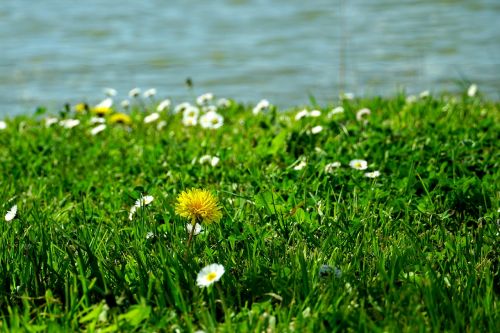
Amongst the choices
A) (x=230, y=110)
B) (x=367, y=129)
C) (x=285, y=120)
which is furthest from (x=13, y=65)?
(x=367, y=129)

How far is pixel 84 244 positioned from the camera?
2738mm

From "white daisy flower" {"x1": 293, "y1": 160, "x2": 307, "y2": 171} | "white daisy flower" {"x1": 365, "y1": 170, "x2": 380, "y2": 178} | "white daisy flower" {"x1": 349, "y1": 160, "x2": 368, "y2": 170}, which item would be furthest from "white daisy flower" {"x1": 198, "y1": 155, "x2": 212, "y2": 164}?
"white daisy flower" {"x1": 365, "y1": 170, "x2": 380, "y2": 178}

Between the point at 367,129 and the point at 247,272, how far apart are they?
194 centimetres

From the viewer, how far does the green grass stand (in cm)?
247

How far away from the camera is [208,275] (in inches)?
98.7

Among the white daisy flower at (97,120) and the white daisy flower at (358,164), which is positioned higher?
the white daisy flower at (358,164)

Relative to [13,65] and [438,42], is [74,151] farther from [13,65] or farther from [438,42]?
[438,42]

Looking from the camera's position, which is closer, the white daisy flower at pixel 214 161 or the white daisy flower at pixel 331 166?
the white daisy flower at pixel 331 166

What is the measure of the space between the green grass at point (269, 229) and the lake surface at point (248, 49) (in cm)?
167

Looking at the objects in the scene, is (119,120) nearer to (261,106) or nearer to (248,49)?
(261,106)

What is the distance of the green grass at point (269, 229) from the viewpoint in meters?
2.47

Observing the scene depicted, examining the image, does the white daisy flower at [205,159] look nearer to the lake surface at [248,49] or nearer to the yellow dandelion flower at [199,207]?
the yellow dandelion flower at [199,207]

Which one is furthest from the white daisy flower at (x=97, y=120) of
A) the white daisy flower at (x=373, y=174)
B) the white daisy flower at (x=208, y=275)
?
the white daisy flower at (x=208, y=275)

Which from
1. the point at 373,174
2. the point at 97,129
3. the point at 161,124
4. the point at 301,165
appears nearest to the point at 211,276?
the point at 373,174
